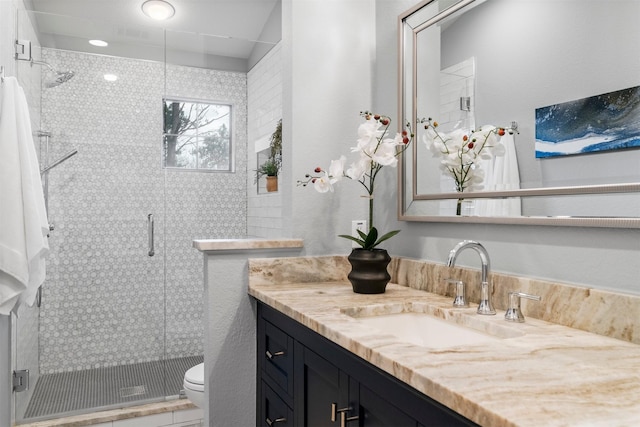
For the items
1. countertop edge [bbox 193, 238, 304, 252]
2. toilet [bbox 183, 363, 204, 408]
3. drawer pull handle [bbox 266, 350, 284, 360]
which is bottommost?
toilet [bbox 183, 363, 204, 408]

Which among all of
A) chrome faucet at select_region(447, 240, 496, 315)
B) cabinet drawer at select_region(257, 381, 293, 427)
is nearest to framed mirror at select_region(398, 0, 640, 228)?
chrome faucet at select_region(447, 240, 496, 315)

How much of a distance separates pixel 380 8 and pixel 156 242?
216cm

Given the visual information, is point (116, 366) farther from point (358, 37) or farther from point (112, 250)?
point (358, 37)

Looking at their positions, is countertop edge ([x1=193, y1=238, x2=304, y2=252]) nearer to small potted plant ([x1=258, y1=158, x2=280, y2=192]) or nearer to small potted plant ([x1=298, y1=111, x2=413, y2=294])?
small potted plant ([x1=298, y1=111, x2=413, y2=294])

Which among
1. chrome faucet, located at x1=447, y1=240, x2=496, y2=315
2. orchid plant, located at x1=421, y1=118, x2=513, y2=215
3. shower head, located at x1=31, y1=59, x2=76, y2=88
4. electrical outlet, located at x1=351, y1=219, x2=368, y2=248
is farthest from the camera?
shower head, located at x1=31, y1=59, x2=76, y2=88

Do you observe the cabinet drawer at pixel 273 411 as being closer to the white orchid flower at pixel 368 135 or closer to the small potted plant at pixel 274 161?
the white orchid flower at pixel 368 135

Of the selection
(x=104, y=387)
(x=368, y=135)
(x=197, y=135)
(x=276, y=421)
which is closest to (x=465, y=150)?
(x=368, y=135)

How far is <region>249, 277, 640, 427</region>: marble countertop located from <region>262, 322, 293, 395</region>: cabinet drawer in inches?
8.5

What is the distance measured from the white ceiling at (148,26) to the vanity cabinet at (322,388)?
2241 millimetres

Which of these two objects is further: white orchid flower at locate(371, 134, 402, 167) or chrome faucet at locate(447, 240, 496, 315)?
white orchid flower at locate(371, 134, 402, 167)

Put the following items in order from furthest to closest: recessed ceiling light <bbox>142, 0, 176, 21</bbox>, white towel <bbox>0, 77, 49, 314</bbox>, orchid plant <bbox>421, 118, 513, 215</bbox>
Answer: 1. recessed ceiling light <bbox>142, 0, 176, 21</bbox>
2. white towel <bbox>0, 77, 49, 314</bbox>
3. orchid plant <bbox>421, 118, 513, 215</bbox>

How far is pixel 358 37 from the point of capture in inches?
83.1

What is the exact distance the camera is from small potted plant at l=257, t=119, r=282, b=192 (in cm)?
324

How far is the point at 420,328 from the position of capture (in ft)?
4.84
